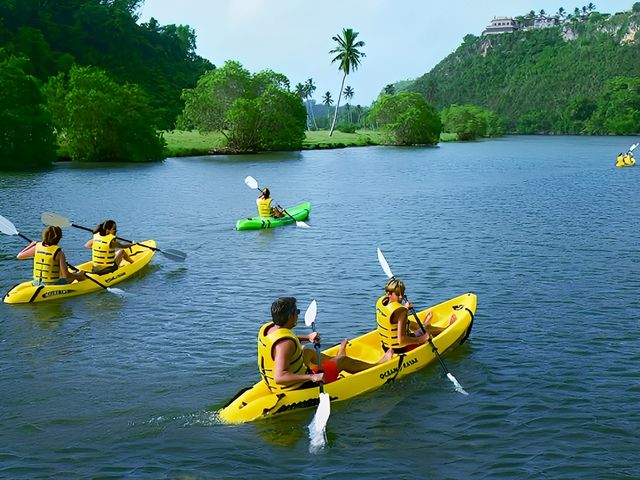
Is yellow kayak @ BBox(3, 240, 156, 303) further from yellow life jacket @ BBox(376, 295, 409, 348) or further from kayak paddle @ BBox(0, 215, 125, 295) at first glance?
yellow life jacket @ BBox(376, 295, 409, 348)

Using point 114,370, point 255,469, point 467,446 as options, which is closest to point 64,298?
point 114,370

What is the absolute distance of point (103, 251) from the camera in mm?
17703

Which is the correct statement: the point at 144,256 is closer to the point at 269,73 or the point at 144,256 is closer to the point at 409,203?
the point at 409,203

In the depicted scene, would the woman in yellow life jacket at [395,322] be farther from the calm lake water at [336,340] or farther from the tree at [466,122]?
the tree at [466,122]

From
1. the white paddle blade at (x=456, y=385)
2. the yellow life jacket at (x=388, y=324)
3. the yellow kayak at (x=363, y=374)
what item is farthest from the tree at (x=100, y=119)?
the white paddle blade at (x=456, y=385)

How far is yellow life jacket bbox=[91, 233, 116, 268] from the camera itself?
57.7ft

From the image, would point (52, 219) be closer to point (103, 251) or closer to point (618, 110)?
point (103, 251)

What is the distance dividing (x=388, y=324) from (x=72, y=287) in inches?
345

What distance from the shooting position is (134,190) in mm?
42125

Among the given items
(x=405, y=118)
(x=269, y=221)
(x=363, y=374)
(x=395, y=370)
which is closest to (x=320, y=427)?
(x=363, y=374)

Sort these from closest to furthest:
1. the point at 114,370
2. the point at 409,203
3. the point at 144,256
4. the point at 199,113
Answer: the point at 114,370
the point at 144,256
the point at 409,203
the point at 199,113

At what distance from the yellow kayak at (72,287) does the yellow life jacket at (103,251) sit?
12.7 inches

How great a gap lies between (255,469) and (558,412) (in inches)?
179

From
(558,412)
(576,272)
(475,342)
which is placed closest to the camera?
(558,412)
